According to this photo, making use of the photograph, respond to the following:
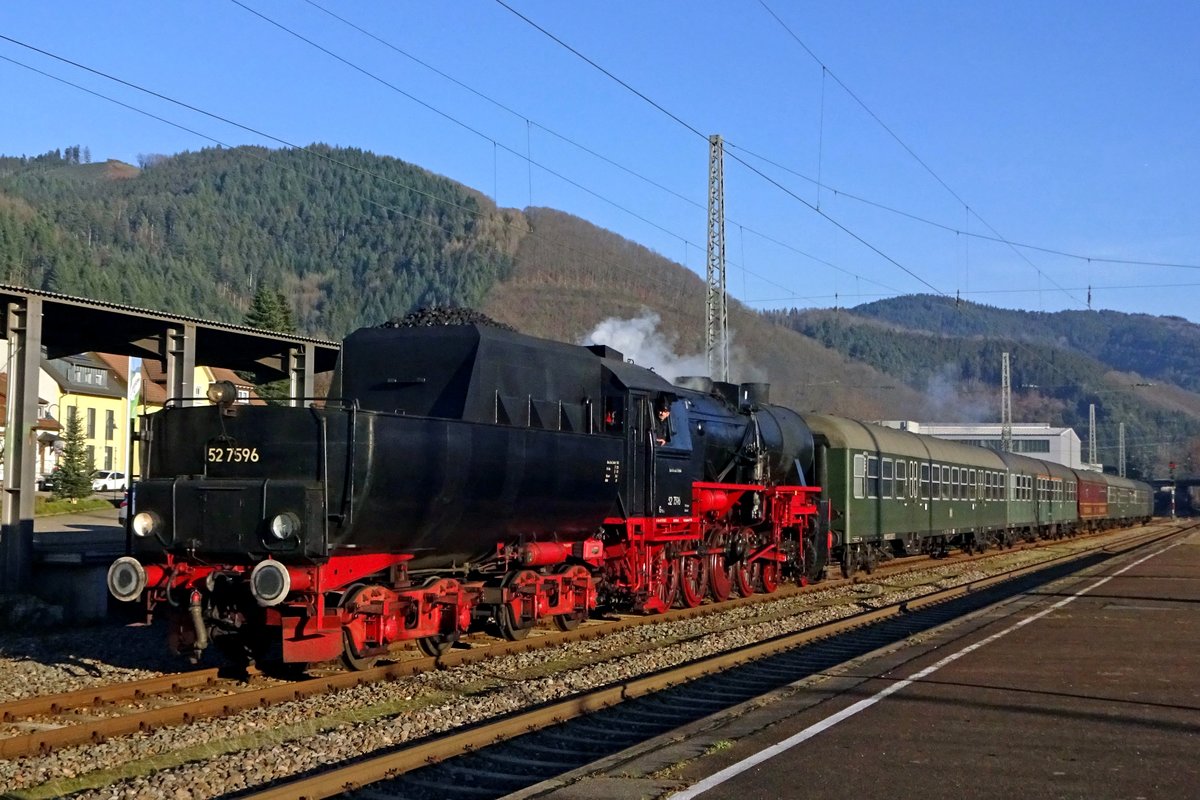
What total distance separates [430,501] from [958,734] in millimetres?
5194

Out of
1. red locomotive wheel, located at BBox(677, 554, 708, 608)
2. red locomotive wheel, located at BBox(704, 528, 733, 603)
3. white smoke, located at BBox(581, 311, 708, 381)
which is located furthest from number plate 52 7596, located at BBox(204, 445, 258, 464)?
white smoke, located at BBox(581, 311, 708, 381)

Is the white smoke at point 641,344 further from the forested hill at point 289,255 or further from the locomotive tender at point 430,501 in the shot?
the forested hill at point 289,255

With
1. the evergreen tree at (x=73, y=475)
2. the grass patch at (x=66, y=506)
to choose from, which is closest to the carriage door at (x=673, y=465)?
the grass patch at (x=66, y=506)

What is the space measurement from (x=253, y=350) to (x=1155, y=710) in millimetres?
15902

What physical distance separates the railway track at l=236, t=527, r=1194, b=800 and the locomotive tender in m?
2.36

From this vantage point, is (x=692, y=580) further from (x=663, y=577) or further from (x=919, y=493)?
(x=919, y=493)

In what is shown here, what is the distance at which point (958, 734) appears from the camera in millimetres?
8492

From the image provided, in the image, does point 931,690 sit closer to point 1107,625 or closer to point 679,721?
point 679,721

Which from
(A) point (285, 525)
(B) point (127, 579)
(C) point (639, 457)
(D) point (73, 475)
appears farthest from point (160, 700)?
(D) point (73, 475)

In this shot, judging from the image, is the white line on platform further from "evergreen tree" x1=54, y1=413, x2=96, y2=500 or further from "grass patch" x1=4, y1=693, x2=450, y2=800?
"evergreen tree" x1=54, y1=413, x2=96, y2=500

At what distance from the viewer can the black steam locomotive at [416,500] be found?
1050 centimetres

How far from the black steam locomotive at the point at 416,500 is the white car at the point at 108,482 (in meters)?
47.3

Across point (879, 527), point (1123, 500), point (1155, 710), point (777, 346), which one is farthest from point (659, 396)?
point (777, 346)

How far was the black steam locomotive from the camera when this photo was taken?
10500mm
